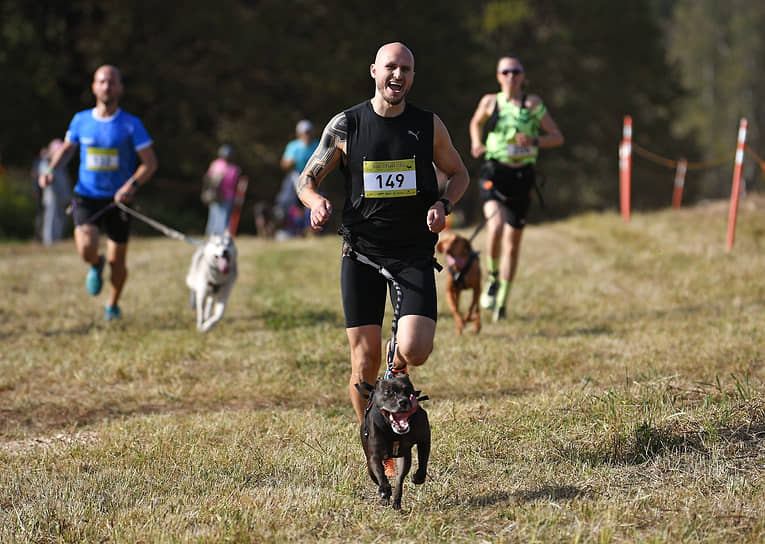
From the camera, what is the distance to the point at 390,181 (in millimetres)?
4609

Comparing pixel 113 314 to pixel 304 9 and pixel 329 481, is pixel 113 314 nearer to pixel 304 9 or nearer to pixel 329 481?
pixel 329 481

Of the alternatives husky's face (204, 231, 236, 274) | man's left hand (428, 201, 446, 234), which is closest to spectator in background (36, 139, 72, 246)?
husky's face (204, 231, 236, 274)

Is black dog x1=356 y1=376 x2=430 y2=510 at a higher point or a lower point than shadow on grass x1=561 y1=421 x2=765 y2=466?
higher

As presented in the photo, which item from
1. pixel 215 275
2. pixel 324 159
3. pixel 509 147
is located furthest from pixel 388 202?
pixel 215 275

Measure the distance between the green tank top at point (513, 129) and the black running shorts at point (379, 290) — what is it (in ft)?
14.5

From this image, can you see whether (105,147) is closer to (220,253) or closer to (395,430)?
(220,253)

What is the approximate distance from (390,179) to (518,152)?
14.9 feet

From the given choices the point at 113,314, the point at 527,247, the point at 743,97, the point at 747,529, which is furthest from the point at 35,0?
the point at 743,97

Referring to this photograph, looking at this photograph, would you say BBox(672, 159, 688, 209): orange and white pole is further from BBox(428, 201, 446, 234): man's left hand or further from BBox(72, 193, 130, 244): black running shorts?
BBox(428, 201, 446, 234): man's left hand

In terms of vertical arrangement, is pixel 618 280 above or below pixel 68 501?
above

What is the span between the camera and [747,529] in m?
3.78

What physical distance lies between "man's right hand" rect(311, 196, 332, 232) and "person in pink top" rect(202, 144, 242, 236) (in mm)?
14272

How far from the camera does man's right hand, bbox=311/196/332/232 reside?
A: 440cm

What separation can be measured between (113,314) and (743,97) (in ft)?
196
